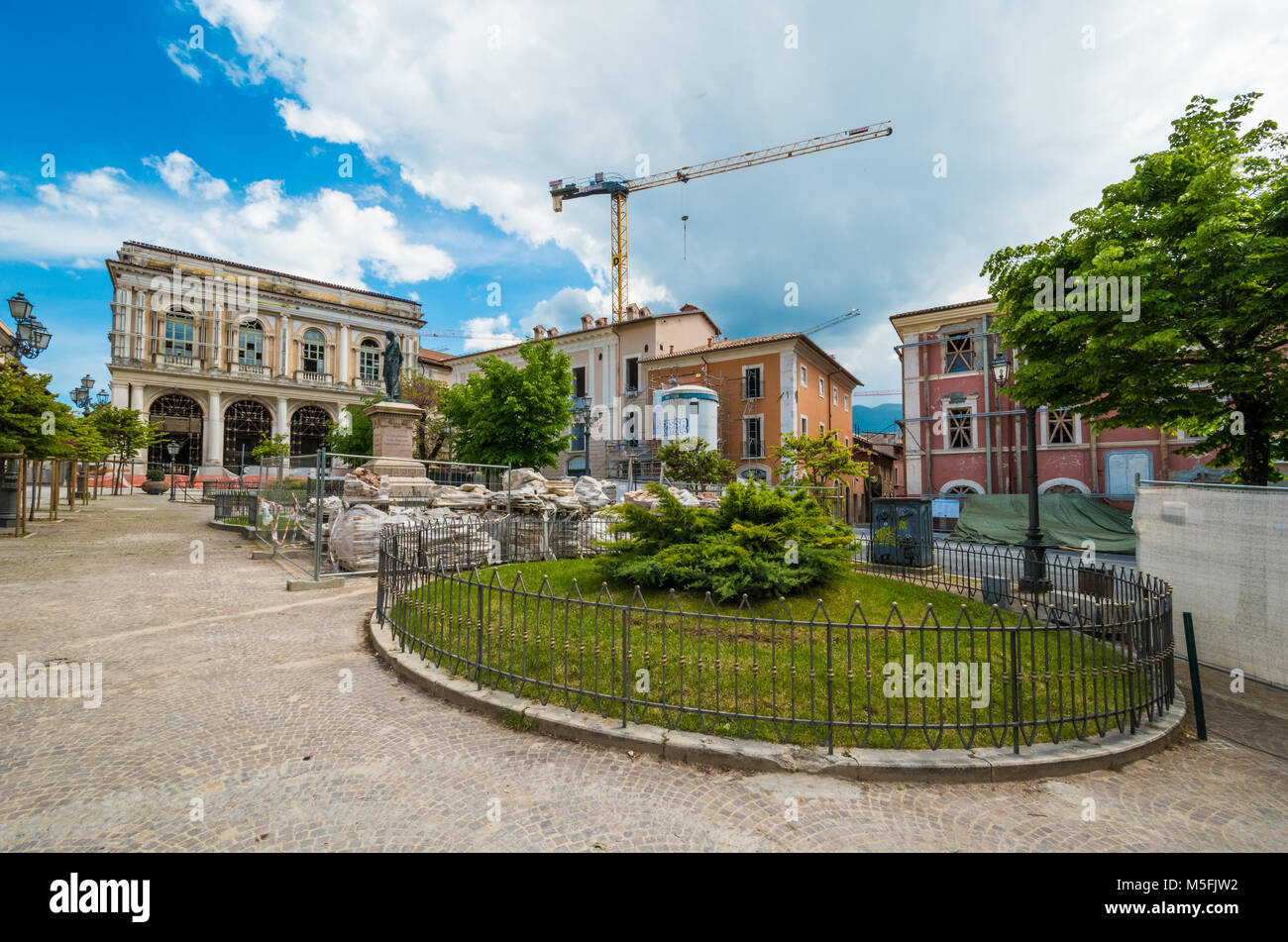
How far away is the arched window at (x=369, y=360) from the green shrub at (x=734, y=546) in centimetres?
5807

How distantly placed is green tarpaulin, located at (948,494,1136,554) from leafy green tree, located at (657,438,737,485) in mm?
12318

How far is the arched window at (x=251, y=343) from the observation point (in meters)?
51.1

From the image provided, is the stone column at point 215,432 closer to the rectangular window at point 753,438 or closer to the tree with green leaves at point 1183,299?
the rectangular window at point 753,438

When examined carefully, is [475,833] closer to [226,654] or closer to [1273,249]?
[226,654]

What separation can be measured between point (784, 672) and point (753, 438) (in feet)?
101

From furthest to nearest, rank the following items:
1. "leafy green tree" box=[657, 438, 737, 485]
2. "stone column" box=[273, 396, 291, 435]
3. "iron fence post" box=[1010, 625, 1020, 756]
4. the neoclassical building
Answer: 1. "stone column" box=[273, 396, 291, 435]
2. the neoclassical building
3. "leafy green tree" box=[657, 438, 737, 485]
4. "iron fence post" box=[1010, 625, 1020, 756]

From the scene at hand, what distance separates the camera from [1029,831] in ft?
10.5

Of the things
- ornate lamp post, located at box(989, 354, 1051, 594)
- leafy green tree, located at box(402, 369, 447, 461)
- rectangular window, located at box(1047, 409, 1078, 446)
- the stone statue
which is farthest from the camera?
leafy green tree, located at box(402, 369, 447, 461)

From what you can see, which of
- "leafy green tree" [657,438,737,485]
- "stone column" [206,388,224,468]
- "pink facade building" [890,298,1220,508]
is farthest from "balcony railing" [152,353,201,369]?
"pink facade building" [890,298,1220,508]

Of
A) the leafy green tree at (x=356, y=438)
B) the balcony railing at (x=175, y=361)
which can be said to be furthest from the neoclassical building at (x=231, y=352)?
the leafy green tree at (x=356, y=438)

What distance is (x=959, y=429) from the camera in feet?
89.6

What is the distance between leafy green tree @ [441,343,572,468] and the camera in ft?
90.5

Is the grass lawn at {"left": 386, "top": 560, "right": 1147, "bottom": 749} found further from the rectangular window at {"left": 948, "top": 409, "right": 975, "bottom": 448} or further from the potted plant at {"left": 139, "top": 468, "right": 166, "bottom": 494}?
the potted plant at {"left": 139, "top": 468, "right": 166, "bottom": 494}

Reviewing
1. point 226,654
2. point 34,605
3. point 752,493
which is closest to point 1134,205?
point 752,493
